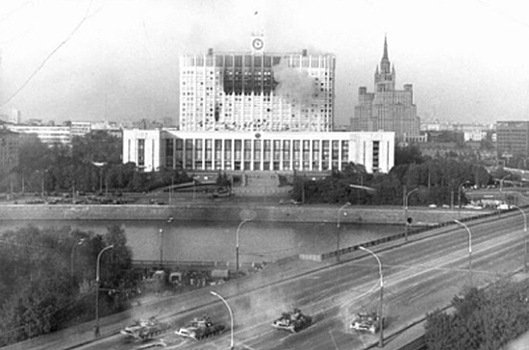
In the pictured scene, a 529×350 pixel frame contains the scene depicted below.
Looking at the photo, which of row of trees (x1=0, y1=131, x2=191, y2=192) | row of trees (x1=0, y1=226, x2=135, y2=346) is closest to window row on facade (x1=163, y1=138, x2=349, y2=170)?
row of trees (x1=0, y1=131, x2=191, y2=192)

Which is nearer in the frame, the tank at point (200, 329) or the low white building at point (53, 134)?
the tank at point (200, 329)

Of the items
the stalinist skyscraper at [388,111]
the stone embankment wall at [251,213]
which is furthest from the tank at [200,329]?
the stalinist skyscraper at [388,111]

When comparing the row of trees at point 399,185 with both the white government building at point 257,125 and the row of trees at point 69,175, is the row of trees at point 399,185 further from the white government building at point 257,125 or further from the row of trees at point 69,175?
the white government building at point 257,125

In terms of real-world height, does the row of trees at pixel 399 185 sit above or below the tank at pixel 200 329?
above

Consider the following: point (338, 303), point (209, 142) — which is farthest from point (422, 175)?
point (338, 303)

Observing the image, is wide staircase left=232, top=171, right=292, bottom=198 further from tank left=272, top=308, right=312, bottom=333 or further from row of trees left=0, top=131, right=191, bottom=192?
tank left=272, top=308, right=312, bottom=333

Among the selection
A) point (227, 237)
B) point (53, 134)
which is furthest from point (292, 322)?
point (53, 134)

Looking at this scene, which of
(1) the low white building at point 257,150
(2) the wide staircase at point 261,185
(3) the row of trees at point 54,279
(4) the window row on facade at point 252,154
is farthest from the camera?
(4) the window row on facade at point 252,154

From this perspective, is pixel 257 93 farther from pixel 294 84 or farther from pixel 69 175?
pixel 69 175
